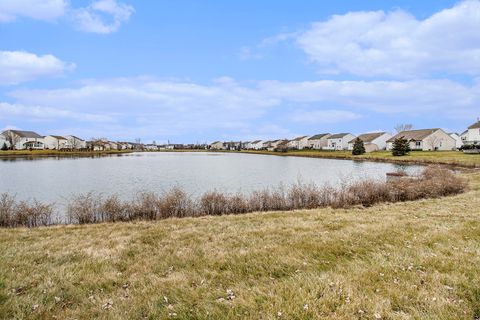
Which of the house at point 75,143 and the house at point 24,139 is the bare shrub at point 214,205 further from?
the house at point 75,143

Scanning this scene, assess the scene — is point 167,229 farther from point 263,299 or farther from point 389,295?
point 389,295

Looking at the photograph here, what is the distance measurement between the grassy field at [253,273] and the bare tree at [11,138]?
13483 cm

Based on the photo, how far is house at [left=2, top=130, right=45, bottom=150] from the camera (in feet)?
384

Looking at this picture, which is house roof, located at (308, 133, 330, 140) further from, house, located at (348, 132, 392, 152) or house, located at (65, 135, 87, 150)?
house, located at (65, 135, 87, 150)

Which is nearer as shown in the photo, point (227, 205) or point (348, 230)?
point (348, 230)

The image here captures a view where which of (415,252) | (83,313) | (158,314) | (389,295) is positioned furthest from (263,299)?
(415,252)

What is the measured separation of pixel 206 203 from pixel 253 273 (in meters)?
9.94

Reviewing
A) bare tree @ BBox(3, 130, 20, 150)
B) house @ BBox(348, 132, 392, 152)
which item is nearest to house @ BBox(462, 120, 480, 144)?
house @ BBox(348, 132, 392, 152)

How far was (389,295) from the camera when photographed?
4.74m

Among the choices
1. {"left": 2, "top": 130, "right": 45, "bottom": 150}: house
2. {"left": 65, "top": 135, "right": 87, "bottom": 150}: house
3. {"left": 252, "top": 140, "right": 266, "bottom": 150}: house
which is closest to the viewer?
{"left": 2, "top": 130, "right": 45, "bottom": 150}: house

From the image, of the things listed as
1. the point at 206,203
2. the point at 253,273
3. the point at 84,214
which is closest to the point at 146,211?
the point at 84,214

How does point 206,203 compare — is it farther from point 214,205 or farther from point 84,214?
point 84,214

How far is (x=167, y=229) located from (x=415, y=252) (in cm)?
776

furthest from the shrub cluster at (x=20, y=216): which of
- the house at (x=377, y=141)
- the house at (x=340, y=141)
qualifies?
the house at (x=340, y=141)
